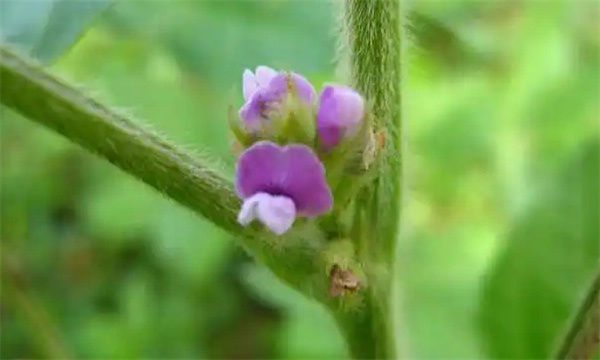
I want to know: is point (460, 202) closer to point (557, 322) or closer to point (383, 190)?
point (557, 322)

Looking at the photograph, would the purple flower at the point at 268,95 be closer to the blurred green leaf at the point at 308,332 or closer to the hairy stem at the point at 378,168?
the hairy stem at the point at 378,168

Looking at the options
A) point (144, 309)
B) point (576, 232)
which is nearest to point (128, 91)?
point (144, 309)

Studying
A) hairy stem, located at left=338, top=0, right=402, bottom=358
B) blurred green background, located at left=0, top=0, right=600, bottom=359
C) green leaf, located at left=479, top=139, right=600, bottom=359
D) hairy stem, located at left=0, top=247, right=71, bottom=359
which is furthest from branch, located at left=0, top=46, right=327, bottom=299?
hairy stem, located at left=0, top=247, right=71, bottom=359

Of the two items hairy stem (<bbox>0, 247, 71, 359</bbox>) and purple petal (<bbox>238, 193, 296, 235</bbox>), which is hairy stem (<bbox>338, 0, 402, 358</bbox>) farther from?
hairy stem (<bbox>0, 247, 71, 359</bbox>)

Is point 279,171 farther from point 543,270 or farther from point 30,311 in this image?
point 30,311

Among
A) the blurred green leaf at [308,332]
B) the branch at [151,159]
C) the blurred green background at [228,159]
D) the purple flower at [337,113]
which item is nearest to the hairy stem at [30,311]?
the blurred green background at [228,159]

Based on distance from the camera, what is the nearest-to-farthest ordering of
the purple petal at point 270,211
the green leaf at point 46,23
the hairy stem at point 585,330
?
the purple petal at point 270,211 → the hairy stem at point 585,330 → the green leaf at point 46,23
